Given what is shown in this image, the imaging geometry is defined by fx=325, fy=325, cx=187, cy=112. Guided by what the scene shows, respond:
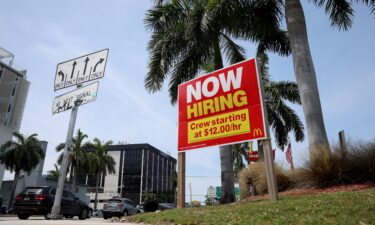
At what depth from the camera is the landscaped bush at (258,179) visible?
11.8 metres

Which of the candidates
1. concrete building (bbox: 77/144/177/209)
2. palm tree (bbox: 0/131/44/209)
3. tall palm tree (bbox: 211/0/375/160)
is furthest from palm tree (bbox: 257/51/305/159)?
concrete building (bbox: 77/144/177/209)

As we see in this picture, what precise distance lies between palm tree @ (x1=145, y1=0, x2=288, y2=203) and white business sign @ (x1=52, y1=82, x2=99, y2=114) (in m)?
4.61

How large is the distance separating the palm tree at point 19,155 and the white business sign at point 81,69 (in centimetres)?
3166

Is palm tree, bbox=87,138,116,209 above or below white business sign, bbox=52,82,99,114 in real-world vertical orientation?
above

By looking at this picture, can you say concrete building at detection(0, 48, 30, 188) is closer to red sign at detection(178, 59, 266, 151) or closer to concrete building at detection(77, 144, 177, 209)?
concrete building at detection(77, 144, 177, 209)

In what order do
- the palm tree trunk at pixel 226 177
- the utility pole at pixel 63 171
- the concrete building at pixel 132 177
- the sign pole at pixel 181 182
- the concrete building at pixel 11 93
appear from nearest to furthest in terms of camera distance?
the sign pole at pixel 181 182
the utility pole at pixel 63 171
the palm tree trunk at pixel 226 177
the concrete building at pixel 11 93
the concrete building at pixel 132 177

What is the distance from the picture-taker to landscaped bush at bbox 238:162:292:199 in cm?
1178

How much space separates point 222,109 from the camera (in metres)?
10.6

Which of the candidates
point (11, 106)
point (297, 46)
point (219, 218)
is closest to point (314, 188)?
point (219, 218)

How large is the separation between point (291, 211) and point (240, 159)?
146 ft

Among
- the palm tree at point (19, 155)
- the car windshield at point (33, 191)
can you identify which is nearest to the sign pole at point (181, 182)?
the car windshield at point (33, 191)

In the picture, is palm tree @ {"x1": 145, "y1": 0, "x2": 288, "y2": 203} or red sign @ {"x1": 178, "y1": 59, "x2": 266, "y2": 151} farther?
palm tree @ {"x1": 145, "y1": 0, "x2": 288, "y2": 203}

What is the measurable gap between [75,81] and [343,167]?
35.6ft

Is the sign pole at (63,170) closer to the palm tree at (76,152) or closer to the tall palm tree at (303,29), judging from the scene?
the tall palm tree at (303,29)
